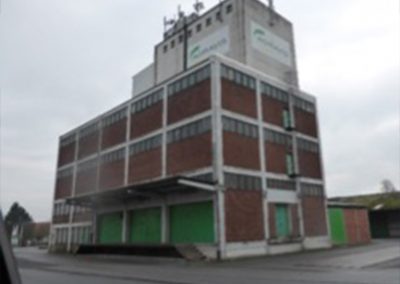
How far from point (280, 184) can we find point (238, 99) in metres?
8.27

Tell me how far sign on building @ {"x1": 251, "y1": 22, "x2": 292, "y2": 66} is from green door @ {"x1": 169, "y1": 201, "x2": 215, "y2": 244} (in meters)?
20.0

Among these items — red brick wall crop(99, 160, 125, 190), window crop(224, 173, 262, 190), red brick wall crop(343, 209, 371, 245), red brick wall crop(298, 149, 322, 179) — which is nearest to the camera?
window crop(224, 173, 262, 190)

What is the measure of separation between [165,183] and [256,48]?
20.5 meters

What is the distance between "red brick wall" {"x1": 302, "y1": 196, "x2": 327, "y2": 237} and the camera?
127 feet

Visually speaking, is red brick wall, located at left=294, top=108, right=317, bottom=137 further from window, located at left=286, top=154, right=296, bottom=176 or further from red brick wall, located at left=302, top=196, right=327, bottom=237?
red brick wall, located at left=302, top=196, right=327, bottom=237

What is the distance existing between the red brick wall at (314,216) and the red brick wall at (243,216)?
712 cm

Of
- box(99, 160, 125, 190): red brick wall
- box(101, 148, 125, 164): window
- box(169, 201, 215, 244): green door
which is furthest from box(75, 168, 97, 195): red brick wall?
box(169, 201, 215, 244): green door

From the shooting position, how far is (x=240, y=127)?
34281 millimetres

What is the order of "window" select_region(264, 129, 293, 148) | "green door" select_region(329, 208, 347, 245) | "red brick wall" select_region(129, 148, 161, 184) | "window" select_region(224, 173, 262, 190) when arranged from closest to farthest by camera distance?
"window" select_region(224, 173, 262, 190) < "window" select_region(264, 129, 293, 148) < "red brick wall" select_region(129, 148, 161, 184) < "green door" select_region(329, 208, 347, 245)

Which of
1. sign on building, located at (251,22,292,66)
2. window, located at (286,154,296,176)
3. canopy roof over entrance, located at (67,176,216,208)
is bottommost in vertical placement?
canopy roof over entrance, located at (67,176,216,208)

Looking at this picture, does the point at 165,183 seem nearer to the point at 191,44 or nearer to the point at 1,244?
the point at 191,44

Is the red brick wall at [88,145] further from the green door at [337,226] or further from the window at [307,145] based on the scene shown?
the green door at [337,226]

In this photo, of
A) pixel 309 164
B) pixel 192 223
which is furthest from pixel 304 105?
pixel 192 223

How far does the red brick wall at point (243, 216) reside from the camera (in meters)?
30.7
